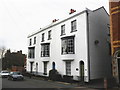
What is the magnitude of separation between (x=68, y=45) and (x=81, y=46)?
8.17 feet

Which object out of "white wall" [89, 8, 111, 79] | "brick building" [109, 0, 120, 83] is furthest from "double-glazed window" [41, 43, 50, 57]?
"brick building" [109, 0, 120, 83]

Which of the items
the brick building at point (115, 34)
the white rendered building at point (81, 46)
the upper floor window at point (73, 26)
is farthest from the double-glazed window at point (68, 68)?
the brick building at point (115, 34)

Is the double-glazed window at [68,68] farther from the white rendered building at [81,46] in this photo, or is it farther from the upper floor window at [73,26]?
the upper floor window at [73,26]

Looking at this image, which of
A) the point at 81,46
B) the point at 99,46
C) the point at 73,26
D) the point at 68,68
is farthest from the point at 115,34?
the point at 68,68

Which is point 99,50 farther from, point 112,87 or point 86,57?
point 112,87

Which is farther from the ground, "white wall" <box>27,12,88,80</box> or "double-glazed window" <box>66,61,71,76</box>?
"white wall" <box>27,12,88,80</box>

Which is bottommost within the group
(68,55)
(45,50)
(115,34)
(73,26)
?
(68,55)

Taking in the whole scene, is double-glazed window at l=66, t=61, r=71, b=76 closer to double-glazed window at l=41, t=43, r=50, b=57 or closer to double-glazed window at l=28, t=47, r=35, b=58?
double-glazed window at l=41, t=43, r=50, b=57

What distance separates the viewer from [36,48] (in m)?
33.6

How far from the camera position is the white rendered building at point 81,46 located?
69.7 ft

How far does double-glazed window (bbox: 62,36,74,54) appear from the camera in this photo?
23.3 metres

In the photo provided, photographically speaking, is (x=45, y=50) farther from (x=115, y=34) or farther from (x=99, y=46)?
(x=115, y=34)

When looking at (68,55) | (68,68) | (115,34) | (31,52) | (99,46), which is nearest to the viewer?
(115,34)

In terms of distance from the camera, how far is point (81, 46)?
21.9 metres
